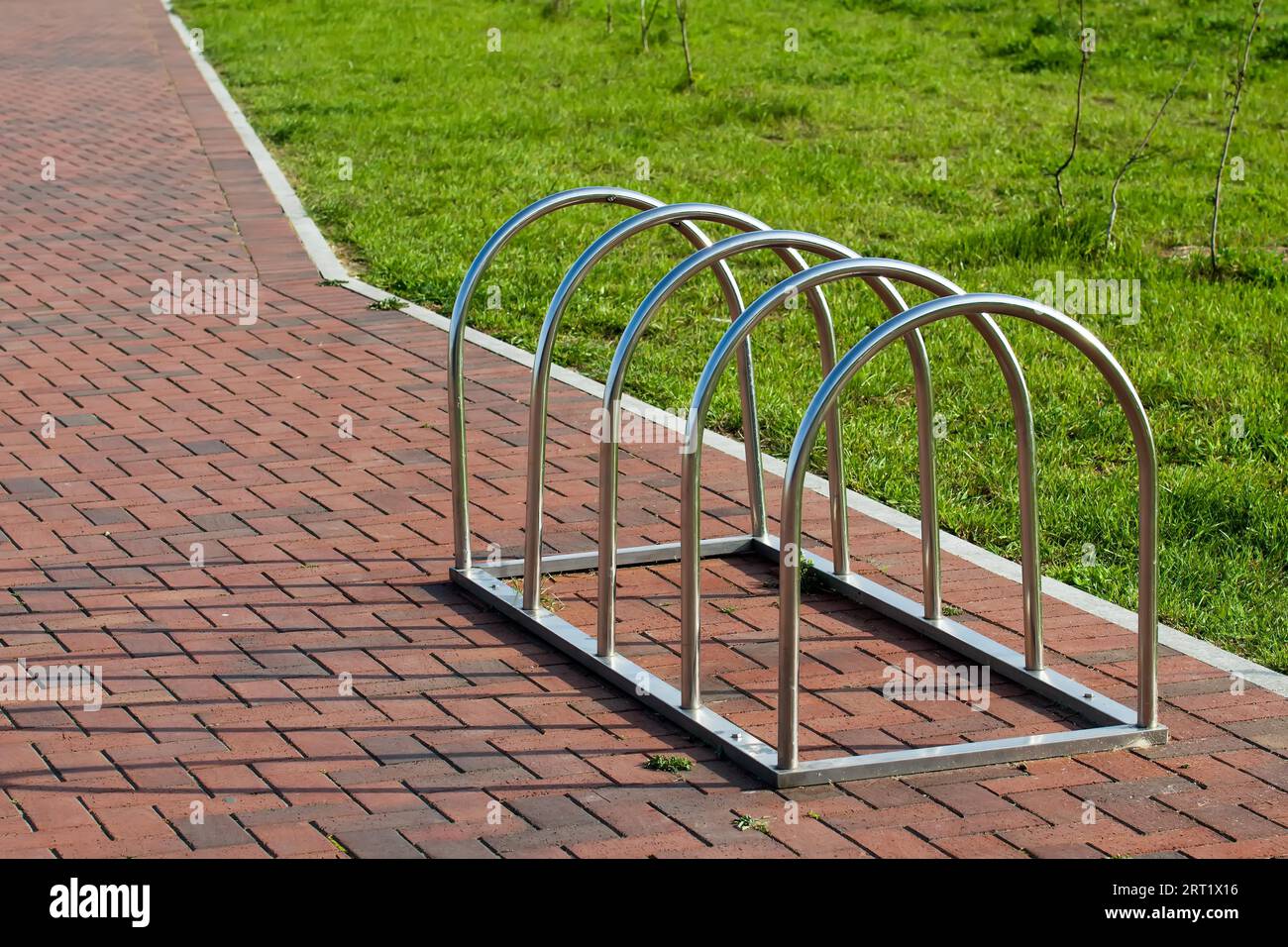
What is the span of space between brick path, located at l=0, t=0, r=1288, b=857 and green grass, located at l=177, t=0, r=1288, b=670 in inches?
28.8

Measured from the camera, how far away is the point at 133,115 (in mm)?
15281

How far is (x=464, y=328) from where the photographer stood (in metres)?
5.62

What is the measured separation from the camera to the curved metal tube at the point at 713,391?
14.4 ft

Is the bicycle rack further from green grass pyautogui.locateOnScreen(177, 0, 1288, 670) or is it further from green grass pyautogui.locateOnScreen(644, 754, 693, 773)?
green grass pyautogui.locateOnScreen(177, 0, 1288, 670)

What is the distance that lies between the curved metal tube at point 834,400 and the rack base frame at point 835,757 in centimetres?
10

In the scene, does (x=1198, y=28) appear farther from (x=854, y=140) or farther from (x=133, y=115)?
(x=133, y=115)

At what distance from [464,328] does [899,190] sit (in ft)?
21.5

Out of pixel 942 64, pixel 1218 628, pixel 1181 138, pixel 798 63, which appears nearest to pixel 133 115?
pixel 798 63

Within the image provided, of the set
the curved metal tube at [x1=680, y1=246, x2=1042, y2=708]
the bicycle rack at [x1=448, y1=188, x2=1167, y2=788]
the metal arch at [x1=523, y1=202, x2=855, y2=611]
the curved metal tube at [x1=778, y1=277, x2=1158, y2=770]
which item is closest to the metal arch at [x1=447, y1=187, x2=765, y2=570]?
the bicycle rack at [x1=448, y1=188, x2=1167, y2=788]


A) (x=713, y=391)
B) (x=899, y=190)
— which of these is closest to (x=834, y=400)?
(x=713, y=391)

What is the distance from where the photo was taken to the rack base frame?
14.5 feet

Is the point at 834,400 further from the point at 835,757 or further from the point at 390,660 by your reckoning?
the point at 390,660

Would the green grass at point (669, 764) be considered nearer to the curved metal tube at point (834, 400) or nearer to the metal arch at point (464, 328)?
the curved metal tube at point (834, 400)

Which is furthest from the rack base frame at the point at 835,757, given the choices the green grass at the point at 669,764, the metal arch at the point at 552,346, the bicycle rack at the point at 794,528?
the metal arch at the point at 552,346
